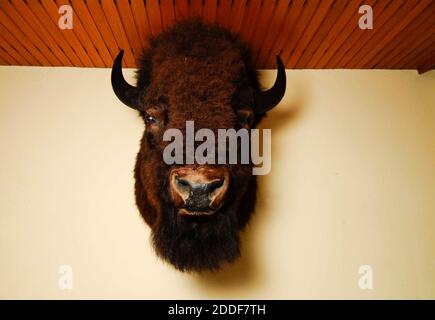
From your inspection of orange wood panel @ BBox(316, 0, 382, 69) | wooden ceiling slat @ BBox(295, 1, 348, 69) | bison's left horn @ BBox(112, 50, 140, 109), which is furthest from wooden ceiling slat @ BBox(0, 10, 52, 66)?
orange wood panel @ BBox(316, 0, 382, 69)

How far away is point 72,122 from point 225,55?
872 mm

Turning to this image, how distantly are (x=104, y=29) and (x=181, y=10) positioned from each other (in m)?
0.34

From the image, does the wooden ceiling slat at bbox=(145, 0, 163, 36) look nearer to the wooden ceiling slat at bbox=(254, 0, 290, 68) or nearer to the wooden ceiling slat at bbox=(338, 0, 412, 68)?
the wooden ceiling slat at bbox=(254, 0, 290, 68)

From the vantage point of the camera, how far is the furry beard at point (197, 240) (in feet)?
3.63

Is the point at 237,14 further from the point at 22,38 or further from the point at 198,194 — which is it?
the point at 22,38

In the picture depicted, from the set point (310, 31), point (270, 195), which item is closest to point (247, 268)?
point (270, 195)

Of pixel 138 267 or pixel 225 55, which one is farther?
pixel 138 267

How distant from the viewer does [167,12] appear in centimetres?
128

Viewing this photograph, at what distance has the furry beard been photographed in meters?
1.11

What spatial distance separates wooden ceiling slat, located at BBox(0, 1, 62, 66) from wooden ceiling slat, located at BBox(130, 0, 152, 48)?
0.44m

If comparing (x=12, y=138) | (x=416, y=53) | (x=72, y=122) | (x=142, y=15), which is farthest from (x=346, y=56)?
(x=12, y=138)

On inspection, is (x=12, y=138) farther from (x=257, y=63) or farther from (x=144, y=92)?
(x=257, y=63)

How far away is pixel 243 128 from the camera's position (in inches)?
47.1

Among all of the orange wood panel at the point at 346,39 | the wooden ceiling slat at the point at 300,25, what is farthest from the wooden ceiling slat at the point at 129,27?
the orange wood panel at the point at 346,39
